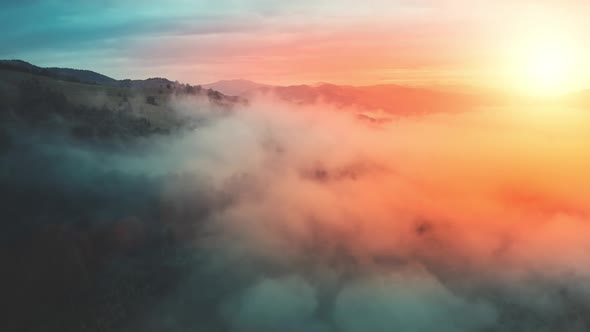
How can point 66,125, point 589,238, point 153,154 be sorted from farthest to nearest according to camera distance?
point 589,238 < point 153,154 < point 66,125

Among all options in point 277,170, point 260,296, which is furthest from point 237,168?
point 260,296

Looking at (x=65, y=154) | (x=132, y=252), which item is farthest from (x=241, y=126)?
(x=132, y=252)

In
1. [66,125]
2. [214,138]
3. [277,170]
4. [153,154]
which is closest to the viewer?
[66,125]

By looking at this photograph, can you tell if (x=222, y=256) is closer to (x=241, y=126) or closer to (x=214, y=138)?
(x=214, y=138)

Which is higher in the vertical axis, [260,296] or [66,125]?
[66,125]

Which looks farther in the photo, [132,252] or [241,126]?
[241,126]

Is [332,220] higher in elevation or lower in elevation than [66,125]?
lower

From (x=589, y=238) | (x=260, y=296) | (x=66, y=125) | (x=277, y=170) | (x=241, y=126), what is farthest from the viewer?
(x=241, y=126)

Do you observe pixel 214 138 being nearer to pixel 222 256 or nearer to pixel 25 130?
pixel 25 130

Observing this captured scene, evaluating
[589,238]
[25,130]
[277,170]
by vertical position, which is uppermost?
[25,130]
